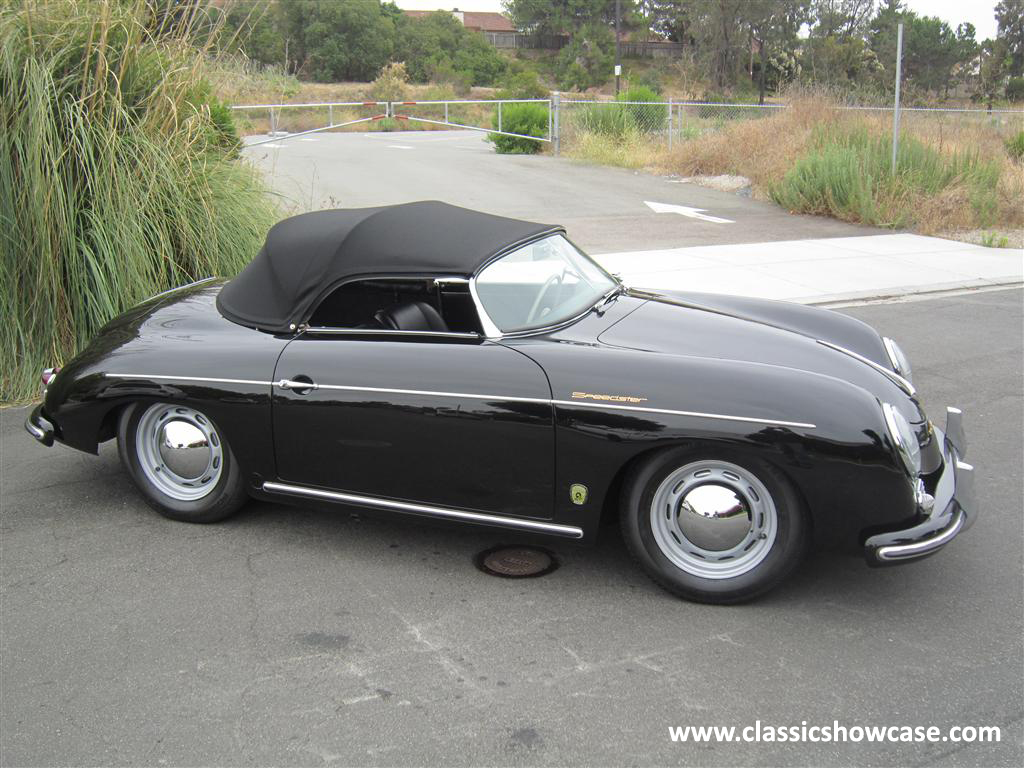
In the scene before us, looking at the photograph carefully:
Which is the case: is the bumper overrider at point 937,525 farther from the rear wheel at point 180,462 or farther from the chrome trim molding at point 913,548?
the rear wheel at point 180,462

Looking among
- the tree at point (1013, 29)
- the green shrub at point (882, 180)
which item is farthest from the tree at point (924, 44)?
the green shrub at point (882, 180)

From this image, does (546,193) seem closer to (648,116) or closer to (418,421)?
(648,116)

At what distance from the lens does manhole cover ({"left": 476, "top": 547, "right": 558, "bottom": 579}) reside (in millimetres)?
3947

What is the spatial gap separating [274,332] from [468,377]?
106cm

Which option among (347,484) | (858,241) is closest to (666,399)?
(347,484)

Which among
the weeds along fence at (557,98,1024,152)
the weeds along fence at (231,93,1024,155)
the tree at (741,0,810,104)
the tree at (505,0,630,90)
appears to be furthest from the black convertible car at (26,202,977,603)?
the tree at (505,0,630,90)

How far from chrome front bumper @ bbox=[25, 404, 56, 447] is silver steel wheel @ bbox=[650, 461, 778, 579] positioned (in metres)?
2.96

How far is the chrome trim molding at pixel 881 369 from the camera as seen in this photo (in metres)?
4.06

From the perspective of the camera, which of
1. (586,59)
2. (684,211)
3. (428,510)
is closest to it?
(428,510)

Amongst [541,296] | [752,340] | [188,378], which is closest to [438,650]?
[541,296]

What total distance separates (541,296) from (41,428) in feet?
8.32

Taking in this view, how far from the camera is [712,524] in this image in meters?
3.53

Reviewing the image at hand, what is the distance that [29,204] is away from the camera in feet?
20.6

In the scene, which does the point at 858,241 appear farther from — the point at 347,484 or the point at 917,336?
the point at 347,484
